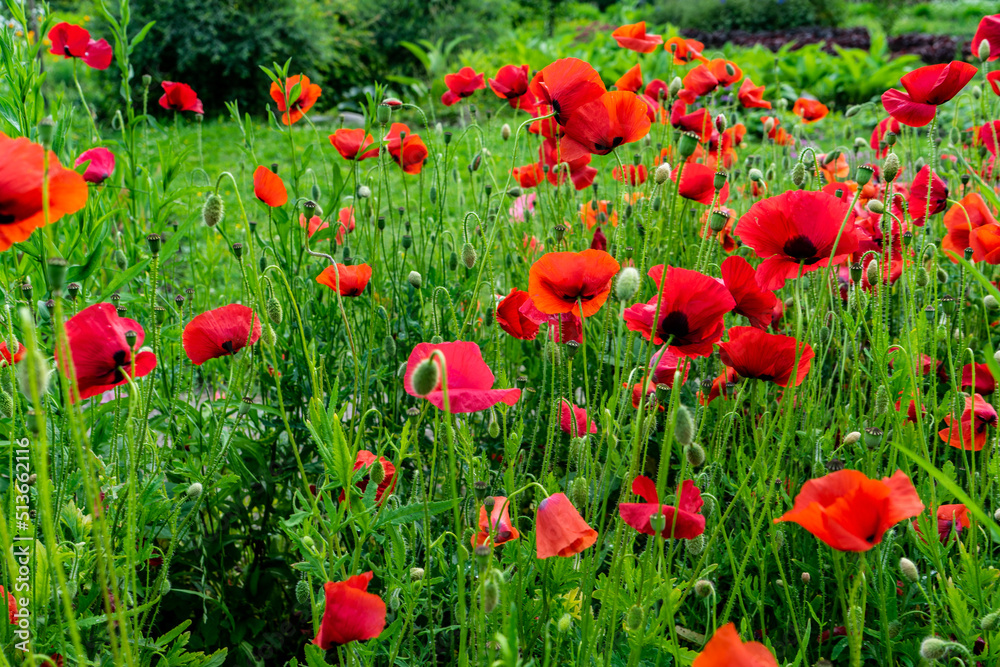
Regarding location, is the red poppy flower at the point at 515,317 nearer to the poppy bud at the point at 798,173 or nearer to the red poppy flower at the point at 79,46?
the poppy bud at the point at 798,173

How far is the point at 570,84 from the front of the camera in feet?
4.42

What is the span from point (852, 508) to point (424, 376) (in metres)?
0.42

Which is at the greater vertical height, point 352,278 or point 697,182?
point 697,182

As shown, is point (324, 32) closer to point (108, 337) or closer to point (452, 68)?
point (452, 68)

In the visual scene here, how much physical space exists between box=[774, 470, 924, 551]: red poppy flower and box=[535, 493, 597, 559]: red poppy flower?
259 mm

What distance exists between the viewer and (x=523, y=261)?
219cm

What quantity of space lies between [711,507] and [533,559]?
254 millimetres

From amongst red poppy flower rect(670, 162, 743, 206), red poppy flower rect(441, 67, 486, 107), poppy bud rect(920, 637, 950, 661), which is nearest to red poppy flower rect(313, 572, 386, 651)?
poppy bud rect(920, 637, 950, 661)

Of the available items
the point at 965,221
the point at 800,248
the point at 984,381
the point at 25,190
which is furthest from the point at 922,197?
the point at 25,190

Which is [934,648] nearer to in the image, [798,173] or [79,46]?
[798,173]

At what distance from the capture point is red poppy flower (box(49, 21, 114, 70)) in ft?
7.02

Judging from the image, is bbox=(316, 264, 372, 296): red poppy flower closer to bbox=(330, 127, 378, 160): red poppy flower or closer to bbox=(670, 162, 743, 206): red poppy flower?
bbox=(330, 127, 378, 160): red poppy flower

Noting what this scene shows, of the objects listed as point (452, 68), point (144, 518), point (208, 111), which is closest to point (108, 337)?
point (144, 518)

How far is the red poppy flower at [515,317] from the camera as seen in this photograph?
4.31 ft
